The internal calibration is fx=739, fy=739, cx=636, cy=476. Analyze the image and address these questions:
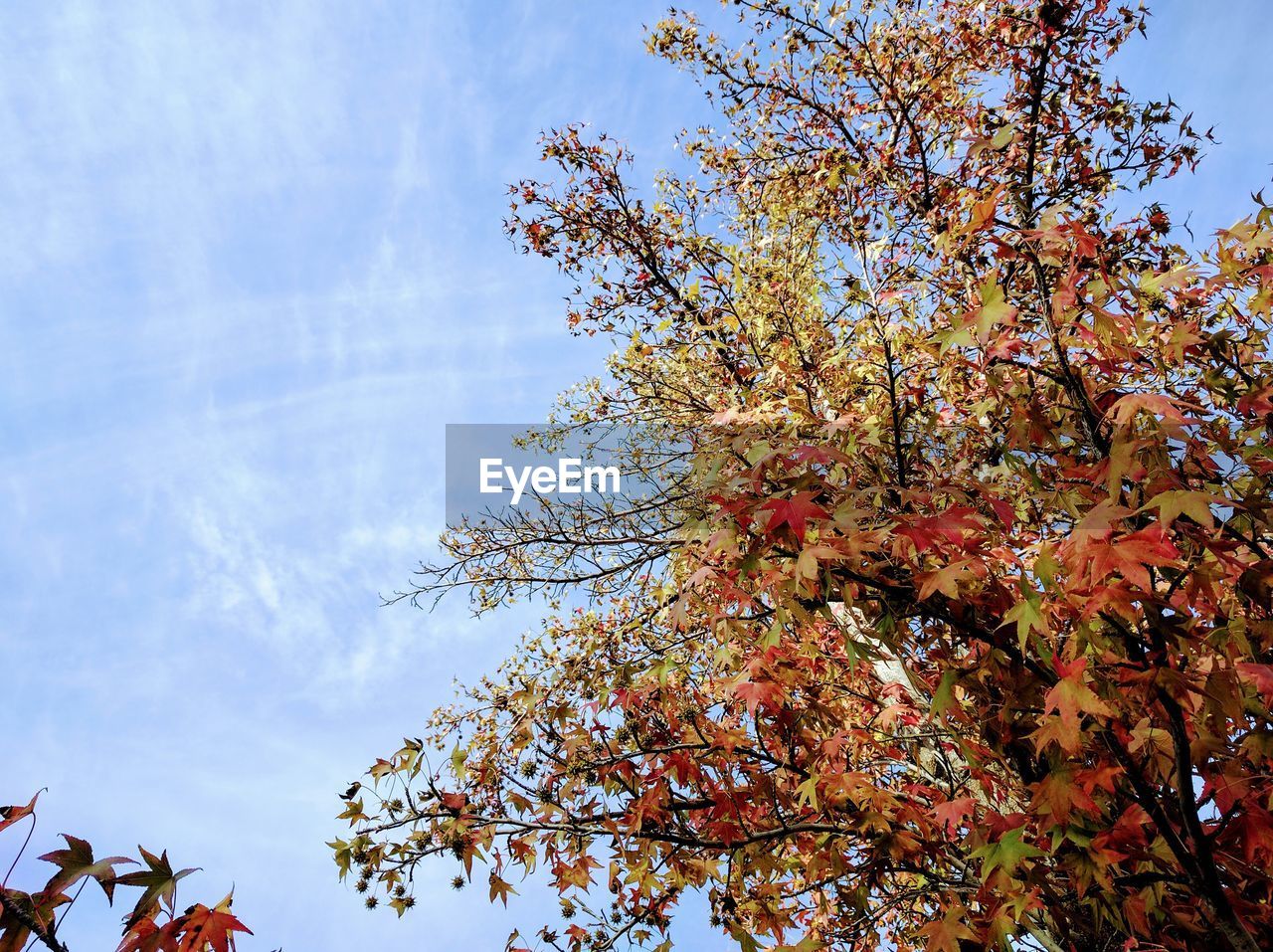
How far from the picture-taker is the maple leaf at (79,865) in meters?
1.55

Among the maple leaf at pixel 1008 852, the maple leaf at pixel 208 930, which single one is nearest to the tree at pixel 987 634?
the maple leaf at pixel 1008 852

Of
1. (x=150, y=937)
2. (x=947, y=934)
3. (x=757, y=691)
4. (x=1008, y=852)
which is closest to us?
(x=150, y=937)

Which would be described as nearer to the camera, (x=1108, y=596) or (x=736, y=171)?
(x=1108, y=596)

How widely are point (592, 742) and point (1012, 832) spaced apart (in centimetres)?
187

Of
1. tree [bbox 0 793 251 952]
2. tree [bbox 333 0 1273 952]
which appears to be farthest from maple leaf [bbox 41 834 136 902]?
tree [bbox 333 0 1273 952]

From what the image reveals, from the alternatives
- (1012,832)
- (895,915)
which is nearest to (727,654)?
(1012,832)

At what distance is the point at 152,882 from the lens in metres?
1.65

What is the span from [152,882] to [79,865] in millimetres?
150

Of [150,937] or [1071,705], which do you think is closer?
[150,937]

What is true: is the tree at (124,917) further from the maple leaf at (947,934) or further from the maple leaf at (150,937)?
the maple leaf at (947,934)

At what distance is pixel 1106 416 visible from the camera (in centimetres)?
243

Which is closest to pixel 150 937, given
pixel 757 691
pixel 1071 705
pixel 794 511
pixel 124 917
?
pixel 124 917

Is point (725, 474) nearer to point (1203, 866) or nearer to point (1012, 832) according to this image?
point (1012, 832)

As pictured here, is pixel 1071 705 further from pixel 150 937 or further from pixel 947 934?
pixel 150 937
